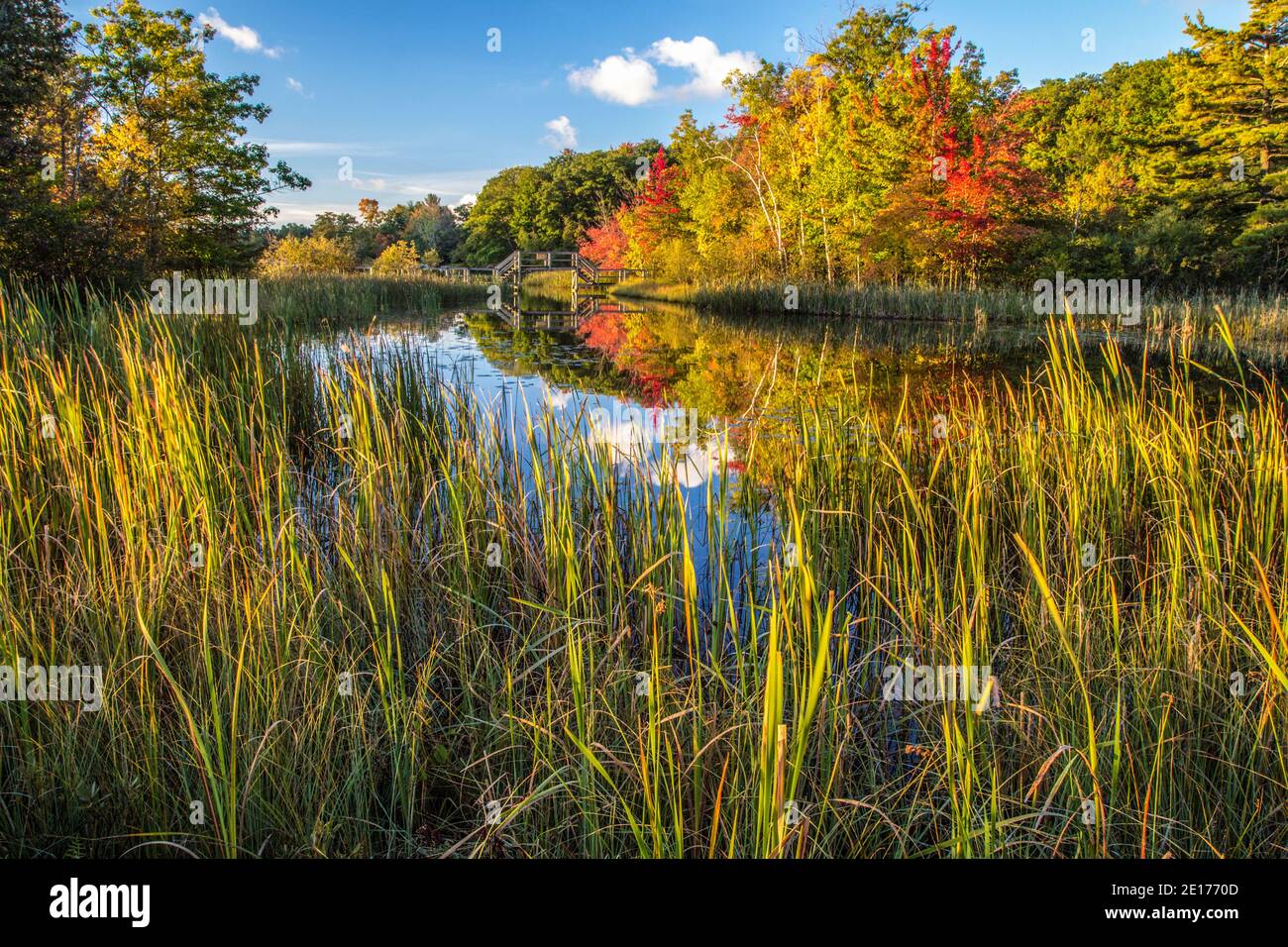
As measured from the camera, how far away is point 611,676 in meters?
1.96

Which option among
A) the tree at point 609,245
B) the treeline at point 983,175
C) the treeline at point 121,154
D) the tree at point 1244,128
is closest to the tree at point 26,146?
the treeline at point 121,154

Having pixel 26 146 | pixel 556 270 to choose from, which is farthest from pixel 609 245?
pixel 26 146

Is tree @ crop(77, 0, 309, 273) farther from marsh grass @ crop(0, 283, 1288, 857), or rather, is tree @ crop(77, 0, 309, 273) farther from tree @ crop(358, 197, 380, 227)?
tree @ crop(358, 197, 380, 227)

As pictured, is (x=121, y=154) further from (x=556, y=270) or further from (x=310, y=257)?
(x=556, y=270)

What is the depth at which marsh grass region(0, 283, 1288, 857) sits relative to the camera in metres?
1.56

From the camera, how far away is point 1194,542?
7.24ft

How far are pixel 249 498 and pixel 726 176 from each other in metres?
27.1

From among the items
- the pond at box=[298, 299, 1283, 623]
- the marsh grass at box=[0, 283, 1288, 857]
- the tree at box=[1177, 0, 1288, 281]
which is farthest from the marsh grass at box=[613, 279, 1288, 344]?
the marsh grass at box=[0, 283, 1288, 857]

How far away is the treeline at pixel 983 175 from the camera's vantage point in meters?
17.3

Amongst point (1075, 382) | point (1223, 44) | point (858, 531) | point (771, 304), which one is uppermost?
point (1223, 44)

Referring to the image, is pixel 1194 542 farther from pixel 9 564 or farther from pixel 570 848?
pixel 9 564

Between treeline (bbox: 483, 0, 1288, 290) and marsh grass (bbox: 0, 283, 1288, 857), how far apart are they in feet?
53.2
